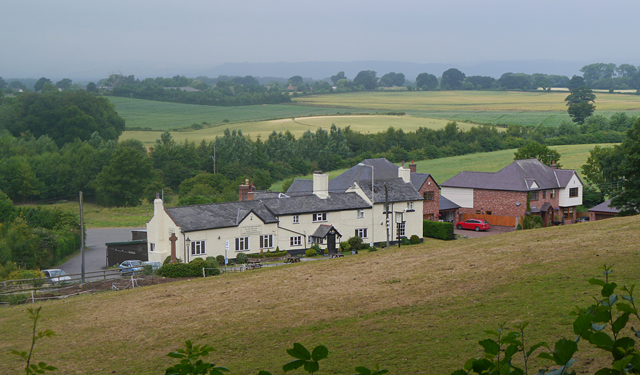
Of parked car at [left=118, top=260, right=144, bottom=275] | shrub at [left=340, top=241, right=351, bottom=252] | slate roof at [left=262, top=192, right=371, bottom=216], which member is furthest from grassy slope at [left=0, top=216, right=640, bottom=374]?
slate roof at [left=262, top=192, right=371, bottom=216]

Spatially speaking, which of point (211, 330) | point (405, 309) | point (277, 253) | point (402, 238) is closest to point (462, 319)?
point (405, 309)

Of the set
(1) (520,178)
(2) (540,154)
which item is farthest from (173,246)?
(2) (540,154)

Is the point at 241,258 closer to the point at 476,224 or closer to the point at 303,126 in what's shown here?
the point at 476,224

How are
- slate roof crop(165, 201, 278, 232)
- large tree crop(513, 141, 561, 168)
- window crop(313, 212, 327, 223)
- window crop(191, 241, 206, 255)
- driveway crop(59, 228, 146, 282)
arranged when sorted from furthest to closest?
large tree crop(513, 141, 561, 168) < window crop(313, 212, 327, 223) < driveway crop(59, 228, 146, 282) < slate roof crop(165, 201, 278, 232) < window crop(191, 241, 206, 255)

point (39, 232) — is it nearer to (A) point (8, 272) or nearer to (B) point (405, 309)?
(A) point (8, 272)

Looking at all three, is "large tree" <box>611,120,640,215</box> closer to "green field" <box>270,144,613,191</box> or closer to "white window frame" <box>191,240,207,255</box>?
"white window frame" <box>191,240,207,255</box>
